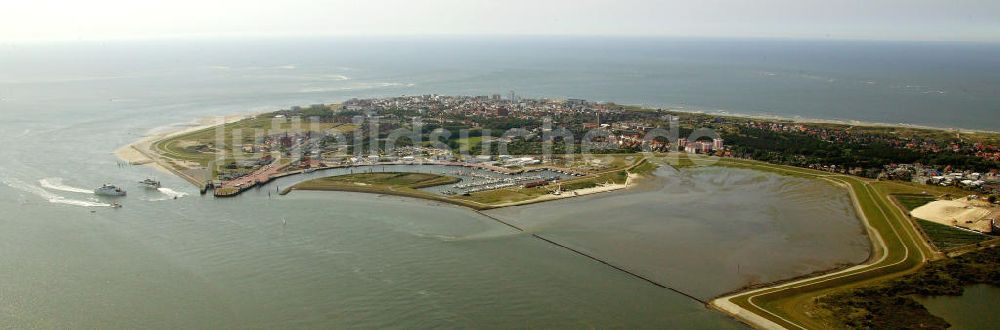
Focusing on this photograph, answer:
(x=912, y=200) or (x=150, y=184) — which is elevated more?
(x=912, y=200)

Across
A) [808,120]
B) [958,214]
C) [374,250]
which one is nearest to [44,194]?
[374,250]

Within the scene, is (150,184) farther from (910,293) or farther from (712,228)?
(910,293)

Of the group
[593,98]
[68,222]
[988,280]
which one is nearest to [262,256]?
[68,222]

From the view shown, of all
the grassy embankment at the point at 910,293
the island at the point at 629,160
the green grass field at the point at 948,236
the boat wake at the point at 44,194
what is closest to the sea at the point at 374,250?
the boat wake at the point at 44,194

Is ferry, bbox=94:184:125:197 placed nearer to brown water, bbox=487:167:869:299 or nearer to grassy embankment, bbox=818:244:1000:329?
brown water, bbox=487:167:869:299

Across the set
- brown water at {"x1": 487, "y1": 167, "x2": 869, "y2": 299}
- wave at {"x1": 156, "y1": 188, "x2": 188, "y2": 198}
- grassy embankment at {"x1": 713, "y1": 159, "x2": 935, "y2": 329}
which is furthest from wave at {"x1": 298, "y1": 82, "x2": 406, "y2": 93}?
grassy embankment at {"x1": 713, "y1": 159, "x2": 935, "y2": 329}

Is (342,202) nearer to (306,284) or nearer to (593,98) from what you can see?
(306,284)
